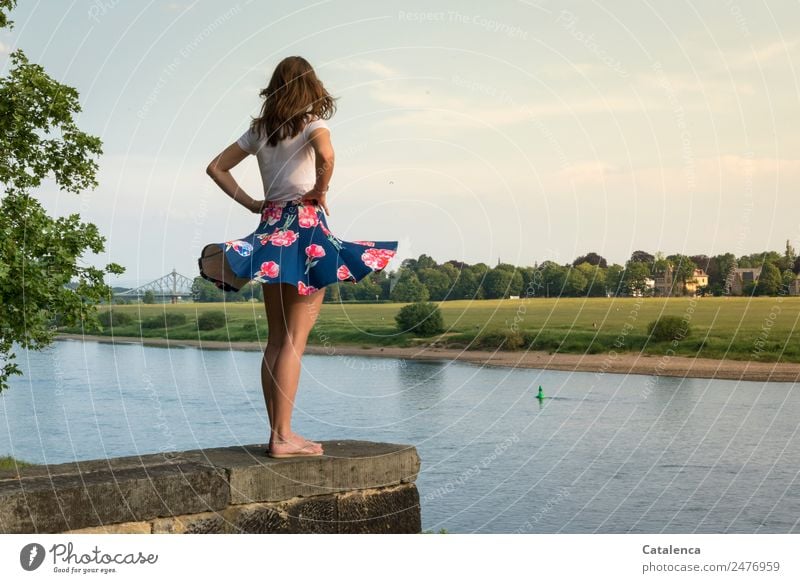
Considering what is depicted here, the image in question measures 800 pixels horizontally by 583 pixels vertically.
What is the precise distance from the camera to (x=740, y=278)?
64.2 meters

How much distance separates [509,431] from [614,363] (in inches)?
905

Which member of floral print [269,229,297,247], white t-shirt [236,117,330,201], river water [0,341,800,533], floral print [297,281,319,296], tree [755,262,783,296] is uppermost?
tree [755,262,783,296]

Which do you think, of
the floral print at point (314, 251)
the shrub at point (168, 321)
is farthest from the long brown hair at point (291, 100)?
→ the shrub at point (168, 321)

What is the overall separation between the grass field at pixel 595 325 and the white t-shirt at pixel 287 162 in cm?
6215

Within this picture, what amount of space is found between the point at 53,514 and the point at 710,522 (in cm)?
4207

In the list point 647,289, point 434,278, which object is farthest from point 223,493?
point 647,289

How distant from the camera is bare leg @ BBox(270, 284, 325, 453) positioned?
18.8 ft

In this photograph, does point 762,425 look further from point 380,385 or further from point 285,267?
point 285,267

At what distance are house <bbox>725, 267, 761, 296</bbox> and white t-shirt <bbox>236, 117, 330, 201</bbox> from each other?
56088mm

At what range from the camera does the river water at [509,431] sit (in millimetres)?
43812

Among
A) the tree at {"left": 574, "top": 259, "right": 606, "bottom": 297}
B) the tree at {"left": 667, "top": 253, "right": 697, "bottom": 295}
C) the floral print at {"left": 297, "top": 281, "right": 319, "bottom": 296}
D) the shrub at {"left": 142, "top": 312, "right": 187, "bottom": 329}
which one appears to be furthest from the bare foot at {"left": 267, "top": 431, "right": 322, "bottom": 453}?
the shrub at {"left": 142, "top": 312, "right": 187, "bottom": 329}

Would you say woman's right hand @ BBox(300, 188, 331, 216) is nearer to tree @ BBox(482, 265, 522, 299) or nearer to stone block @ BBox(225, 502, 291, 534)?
stone block @ BBox(225, 502, 291, 534)

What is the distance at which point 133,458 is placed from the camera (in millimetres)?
5656
